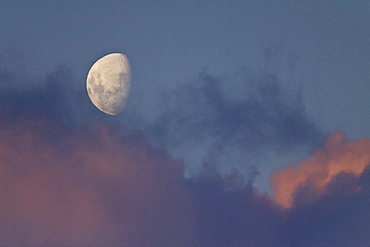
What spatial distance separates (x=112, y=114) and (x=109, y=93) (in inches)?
218

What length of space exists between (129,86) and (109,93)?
410 centimetres

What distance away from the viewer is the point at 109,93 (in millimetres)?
93500

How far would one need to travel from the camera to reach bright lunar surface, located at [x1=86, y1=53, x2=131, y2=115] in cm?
9281

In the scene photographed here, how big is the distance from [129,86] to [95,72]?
663cm

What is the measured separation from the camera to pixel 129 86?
95.3 metres

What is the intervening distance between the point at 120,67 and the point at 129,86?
3946 millimetres

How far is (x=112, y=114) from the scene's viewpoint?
3844 inches

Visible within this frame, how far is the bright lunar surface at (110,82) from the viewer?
92.8m

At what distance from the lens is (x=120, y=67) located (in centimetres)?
9375

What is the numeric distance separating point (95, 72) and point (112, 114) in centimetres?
865

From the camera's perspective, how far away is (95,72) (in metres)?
94.4

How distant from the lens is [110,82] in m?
92.4
